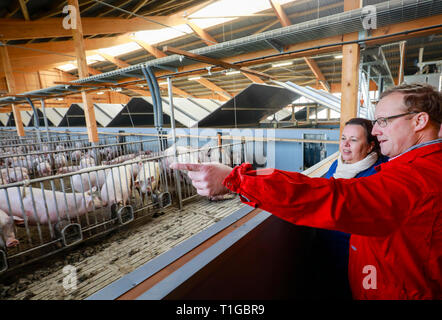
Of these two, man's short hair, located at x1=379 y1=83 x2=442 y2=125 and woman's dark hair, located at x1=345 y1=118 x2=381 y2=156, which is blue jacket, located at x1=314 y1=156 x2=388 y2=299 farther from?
man's short hair, located at x1=379 y1=83 x2=442 y2=125

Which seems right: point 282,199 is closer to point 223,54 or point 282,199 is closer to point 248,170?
point 248,170

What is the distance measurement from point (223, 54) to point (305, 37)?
3.85 ft

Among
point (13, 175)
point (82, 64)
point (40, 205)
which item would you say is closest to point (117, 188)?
point (40, 205)

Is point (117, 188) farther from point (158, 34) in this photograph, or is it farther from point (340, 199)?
point (158, 34)

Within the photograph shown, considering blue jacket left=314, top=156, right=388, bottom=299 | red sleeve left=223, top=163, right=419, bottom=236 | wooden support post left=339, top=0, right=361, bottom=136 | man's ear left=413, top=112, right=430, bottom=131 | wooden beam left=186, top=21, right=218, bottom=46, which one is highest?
wooden beam left=186, top=21, right=218, bottom=46

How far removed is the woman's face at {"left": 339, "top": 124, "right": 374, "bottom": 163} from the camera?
1.69m

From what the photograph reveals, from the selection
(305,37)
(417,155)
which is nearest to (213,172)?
(417,155)

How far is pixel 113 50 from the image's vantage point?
16.9 meters

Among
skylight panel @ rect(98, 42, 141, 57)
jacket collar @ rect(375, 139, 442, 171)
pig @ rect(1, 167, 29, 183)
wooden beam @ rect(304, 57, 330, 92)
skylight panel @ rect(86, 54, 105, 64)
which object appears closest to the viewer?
jacket collar @ rect(375, 139, 442, 171)

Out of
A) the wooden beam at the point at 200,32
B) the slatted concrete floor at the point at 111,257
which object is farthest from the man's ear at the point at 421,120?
the wooden beam at the point at 200,32

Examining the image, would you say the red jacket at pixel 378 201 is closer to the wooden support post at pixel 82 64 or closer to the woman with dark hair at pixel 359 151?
the woman with dark hair at pixel 359 151

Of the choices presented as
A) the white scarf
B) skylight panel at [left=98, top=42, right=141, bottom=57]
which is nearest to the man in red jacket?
the white scarf

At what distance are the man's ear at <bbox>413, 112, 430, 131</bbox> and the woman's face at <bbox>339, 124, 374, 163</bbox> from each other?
0.84 meters

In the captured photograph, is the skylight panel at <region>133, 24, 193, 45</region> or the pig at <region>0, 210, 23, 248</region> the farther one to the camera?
the skylight panel at <region>133, 24, 193, 45</region>
